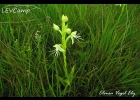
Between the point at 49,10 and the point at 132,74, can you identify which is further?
the point at 49,10

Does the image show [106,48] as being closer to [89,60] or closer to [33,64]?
[89,60]

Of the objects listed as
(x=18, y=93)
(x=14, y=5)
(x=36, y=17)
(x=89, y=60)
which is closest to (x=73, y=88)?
(x=89, y=60)

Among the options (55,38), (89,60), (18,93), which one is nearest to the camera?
(18,93)

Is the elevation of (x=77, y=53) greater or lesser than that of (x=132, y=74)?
greater

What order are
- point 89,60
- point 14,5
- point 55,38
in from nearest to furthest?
1. point 89,60
2. point 55,38
3. point 14,5

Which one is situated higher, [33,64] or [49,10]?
[49,10]

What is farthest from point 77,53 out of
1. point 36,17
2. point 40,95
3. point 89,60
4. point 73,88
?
point 36,17

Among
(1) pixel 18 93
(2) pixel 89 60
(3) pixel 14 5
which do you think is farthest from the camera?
(3) pixel 14 5

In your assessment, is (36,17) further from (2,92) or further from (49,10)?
(2,92)

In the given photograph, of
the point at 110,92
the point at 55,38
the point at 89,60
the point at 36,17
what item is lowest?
the point at 110,92
